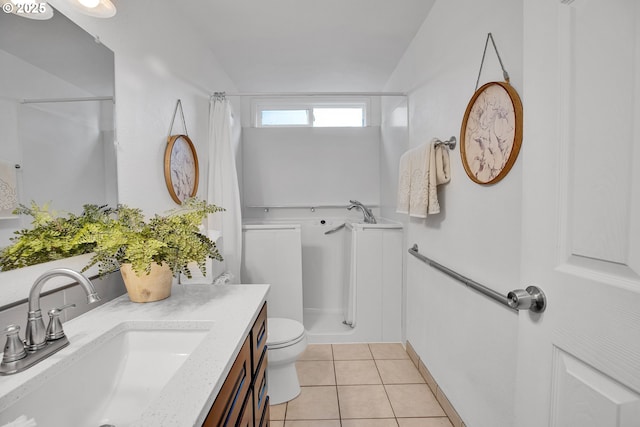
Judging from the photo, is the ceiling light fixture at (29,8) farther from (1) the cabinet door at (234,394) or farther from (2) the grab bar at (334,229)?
(2) the grab bar at (334,229)

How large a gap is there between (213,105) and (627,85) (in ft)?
7.30

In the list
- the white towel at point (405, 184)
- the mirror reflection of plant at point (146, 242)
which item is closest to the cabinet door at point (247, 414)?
the mirror reflection of plant at point (146, 242)

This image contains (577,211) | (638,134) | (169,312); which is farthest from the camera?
(169,312)

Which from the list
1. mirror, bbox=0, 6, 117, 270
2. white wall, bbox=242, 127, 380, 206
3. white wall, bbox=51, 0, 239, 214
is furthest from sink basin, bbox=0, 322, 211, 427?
white wall, bbox=242, 127, 380, 206

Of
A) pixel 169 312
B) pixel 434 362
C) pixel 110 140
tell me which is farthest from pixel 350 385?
pixel 110 140

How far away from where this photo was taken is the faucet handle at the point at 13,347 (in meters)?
0.62

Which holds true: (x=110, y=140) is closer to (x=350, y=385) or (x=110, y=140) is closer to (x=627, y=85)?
(x=627, y=85)

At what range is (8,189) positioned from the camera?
76cm

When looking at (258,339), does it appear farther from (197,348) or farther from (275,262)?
(275,262)

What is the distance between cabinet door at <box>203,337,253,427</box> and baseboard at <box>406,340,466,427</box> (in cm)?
122

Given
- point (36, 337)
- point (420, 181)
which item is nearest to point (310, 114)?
point (420, 181)

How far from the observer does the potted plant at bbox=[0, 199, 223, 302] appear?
0.86 m

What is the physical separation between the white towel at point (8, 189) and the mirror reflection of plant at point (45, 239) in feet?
0.07

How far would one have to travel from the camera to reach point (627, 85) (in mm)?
487
